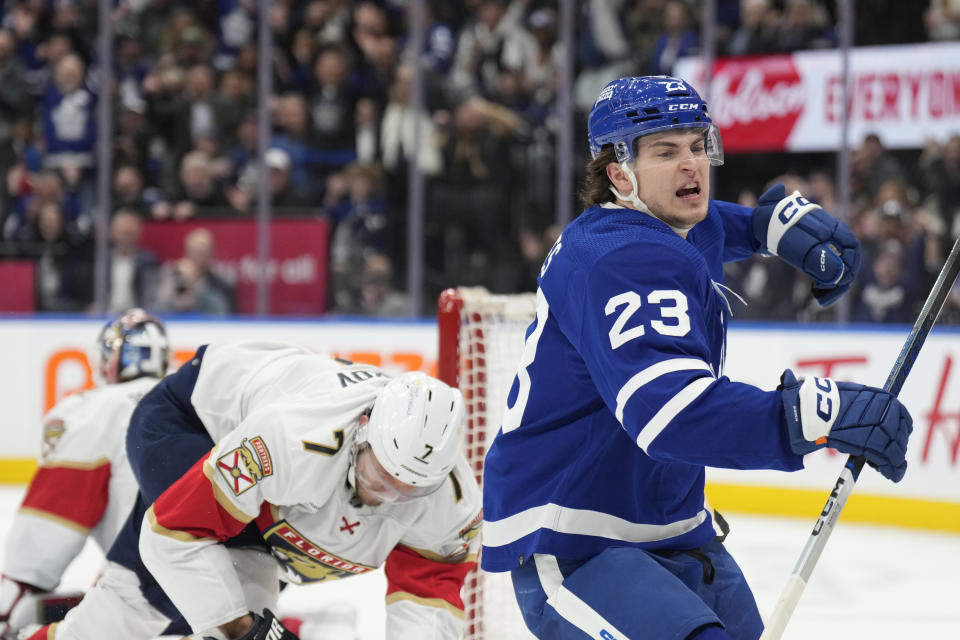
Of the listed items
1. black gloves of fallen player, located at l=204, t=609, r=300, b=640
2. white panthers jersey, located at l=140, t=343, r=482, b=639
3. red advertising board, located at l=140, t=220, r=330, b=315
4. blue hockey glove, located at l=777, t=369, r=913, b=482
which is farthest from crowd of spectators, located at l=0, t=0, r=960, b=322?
blue hockey glove, located at l=777, t=369, r=913, b=482

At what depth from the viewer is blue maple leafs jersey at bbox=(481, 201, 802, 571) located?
148 centimetres

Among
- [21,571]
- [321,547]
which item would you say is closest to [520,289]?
[21,571]

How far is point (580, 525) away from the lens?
1.69m

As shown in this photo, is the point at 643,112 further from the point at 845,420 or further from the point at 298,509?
the point at 298,509

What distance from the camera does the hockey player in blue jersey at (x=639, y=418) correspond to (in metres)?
1.48

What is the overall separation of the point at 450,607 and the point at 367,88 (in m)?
4.99

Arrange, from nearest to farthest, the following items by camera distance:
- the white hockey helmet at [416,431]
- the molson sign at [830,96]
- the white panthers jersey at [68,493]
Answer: the white hockey helmet at [416,431], the white panthers jersey at [68,493], the molson sign at [830,96]

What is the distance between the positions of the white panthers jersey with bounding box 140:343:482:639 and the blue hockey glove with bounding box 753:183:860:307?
2.47 feet

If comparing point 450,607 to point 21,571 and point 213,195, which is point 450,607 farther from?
point 213,195

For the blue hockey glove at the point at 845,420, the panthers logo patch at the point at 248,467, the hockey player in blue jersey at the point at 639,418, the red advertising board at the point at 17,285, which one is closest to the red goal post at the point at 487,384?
the panthers logo patch at the point at 248,467

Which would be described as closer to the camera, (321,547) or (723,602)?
(723,602)

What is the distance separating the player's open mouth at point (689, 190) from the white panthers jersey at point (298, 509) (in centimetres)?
84

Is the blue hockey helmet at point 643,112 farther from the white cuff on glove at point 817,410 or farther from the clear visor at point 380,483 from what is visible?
the clear visor at point 380,483

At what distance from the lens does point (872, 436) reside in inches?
57.3
